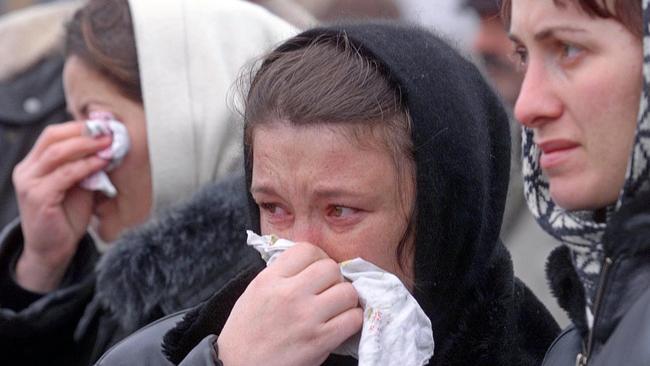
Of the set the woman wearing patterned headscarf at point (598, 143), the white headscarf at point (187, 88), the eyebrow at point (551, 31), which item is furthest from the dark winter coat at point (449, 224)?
the white headscarf at point (187, 88)

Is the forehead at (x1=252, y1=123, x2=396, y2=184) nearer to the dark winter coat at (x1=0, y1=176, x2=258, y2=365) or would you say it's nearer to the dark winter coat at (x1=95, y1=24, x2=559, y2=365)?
the dark winter coat at (x1=95, y1=24, x2=559, y2=365)

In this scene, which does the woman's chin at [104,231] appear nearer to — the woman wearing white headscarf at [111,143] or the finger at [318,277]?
the woman wearing white headscarf at [111,143]

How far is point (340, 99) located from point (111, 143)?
1364 mm

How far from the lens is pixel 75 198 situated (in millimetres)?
3920

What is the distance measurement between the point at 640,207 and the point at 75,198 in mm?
2341

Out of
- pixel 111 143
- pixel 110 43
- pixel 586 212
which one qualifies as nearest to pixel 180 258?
pixel 111 143

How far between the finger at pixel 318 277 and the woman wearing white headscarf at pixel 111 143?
4.20 feet

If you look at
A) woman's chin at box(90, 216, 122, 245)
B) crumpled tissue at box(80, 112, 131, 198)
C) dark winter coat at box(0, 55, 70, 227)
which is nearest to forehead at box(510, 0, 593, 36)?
crumpled tissue at box(80, 112, 131, 198)

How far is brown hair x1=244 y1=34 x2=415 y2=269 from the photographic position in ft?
8.42

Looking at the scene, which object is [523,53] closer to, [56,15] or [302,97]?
[302,97]

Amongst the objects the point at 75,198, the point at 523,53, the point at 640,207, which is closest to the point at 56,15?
the point at 75,198

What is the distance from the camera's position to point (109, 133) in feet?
12.4

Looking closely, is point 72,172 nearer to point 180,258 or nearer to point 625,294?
point 180,258

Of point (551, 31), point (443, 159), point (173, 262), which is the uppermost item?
point (551, 31)
